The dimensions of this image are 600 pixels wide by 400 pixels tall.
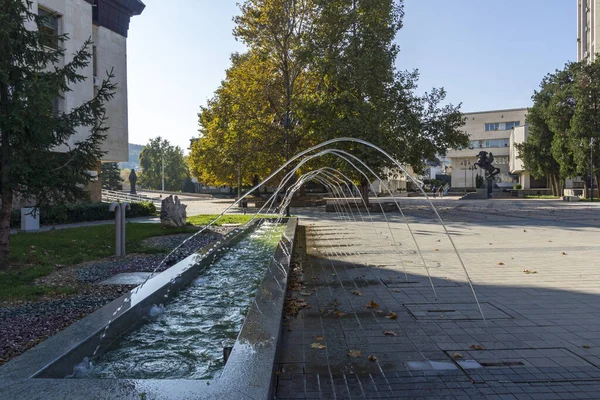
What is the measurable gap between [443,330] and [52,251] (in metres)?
10.3

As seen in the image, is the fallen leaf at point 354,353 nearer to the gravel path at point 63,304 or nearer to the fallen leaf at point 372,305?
the fallen leaf at point 372,305

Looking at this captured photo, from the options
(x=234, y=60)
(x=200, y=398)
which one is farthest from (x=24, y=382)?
(x=234, y=60)

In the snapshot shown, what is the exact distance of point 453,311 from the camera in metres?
6.20

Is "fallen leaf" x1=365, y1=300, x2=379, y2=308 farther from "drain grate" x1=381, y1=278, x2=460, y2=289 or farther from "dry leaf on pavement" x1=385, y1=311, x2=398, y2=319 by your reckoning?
"drain grate" x1=381, y1=278, x2=460, y2=289

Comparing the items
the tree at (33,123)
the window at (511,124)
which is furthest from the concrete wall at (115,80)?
the window at (511,124)

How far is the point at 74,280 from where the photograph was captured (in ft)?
27.9

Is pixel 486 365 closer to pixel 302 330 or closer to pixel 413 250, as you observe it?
pixel 302 330

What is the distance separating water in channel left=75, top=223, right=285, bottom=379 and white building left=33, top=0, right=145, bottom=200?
2525 cm

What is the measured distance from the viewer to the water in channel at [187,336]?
4266mm

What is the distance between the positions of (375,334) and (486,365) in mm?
1279

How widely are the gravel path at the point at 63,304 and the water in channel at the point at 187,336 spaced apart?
3.22 feet

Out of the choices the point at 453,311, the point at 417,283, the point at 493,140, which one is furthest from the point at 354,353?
the point at 493,140

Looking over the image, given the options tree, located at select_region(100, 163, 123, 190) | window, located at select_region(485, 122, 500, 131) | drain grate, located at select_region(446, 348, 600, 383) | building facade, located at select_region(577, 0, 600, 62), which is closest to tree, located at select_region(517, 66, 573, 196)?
building facade, located at select_region(577, 0, 600, 62)

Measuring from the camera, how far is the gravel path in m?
5.09
